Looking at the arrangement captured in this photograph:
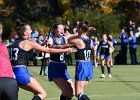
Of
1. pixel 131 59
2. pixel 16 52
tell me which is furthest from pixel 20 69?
pixel 131 59

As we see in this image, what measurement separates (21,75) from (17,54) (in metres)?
0.40

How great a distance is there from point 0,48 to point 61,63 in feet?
14.5

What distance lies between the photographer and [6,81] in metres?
7.65

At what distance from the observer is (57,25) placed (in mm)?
12109

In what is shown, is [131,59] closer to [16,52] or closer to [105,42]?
[105,42]

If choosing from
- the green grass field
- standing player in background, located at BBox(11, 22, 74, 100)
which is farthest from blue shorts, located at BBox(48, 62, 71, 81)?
the green grass field

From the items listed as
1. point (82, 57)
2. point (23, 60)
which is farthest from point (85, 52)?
point (23, 60)

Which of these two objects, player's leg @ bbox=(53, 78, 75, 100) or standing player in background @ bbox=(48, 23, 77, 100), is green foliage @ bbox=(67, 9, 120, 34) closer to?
standing player in background @ bbox=(48, 23, 77, 100)

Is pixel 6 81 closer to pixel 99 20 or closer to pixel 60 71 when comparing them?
pixel 60 71

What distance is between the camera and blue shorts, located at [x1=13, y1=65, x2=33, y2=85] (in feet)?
33.2

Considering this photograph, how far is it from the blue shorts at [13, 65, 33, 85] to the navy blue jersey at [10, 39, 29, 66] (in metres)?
0.09

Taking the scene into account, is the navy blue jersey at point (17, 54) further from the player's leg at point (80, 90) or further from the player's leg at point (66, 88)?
the player's leg at point (66, 88)

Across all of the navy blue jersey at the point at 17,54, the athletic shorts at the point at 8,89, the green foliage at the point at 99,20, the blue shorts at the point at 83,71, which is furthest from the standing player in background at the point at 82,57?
the green foliage at the point at 99,20

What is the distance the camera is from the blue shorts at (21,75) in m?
10.1
